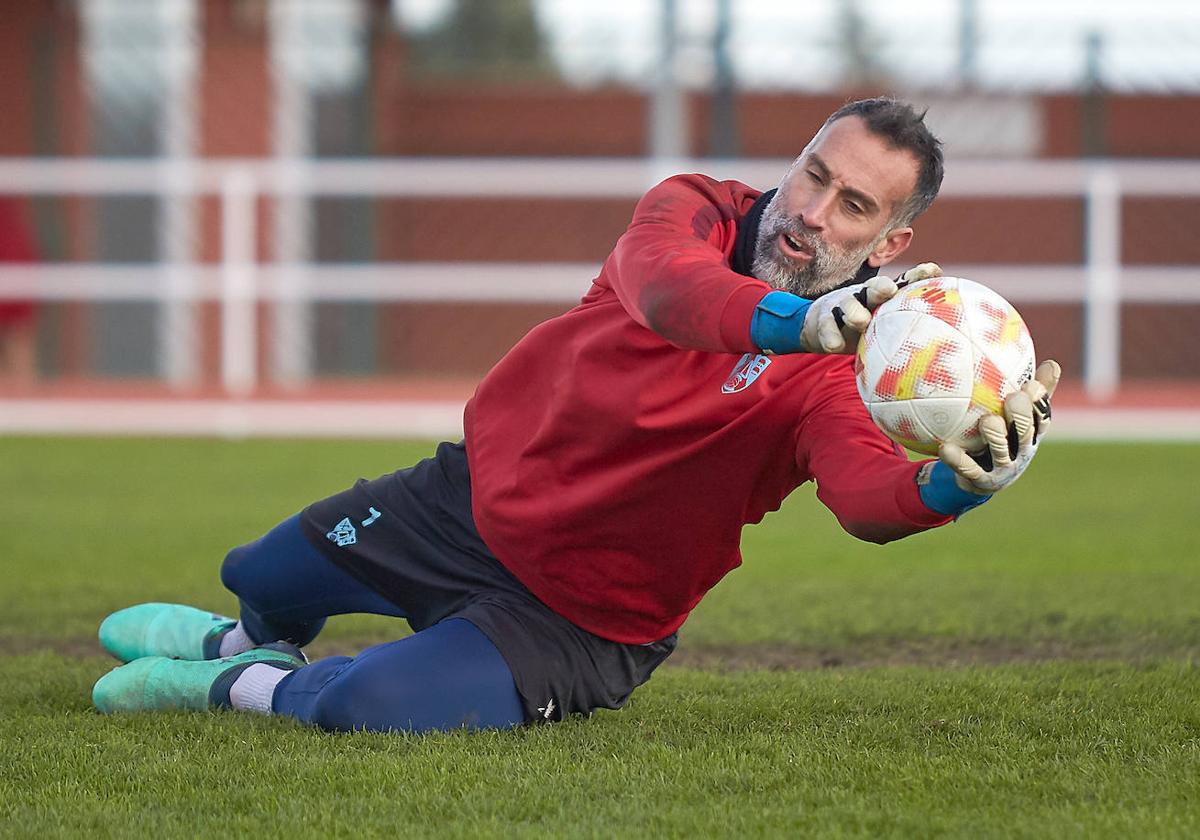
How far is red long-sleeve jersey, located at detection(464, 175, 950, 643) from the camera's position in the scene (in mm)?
3377

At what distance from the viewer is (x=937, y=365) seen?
2.98 m

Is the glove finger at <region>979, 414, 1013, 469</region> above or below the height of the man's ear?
below

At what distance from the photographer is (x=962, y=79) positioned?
55.8 ft

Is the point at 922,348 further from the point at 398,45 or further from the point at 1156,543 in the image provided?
the point at 398,45

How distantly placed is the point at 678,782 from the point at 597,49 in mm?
15357

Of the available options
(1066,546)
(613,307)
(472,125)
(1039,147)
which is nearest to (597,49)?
(472,125)

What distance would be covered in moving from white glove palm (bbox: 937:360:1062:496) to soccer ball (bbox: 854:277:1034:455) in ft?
0.16

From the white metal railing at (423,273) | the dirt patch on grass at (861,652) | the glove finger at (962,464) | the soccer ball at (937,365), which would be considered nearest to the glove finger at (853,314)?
the soccer ball at (937,365)

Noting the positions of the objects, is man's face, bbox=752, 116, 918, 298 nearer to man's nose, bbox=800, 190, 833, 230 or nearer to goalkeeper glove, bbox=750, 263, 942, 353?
man's nose, bbox=800, 190, 833, 230

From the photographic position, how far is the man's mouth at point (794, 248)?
3.39 meters

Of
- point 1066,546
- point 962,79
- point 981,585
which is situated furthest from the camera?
point 962,79

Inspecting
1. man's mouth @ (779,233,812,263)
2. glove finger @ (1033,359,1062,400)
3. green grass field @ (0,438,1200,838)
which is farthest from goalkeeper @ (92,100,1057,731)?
glove finger @ (1033,359,1062,400)

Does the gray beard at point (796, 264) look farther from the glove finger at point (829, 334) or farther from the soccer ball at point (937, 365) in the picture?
the glove finger at point (829, 334)

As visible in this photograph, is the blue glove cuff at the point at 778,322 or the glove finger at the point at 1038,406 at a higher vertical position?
the blue glove cuff at the point at 778,322
